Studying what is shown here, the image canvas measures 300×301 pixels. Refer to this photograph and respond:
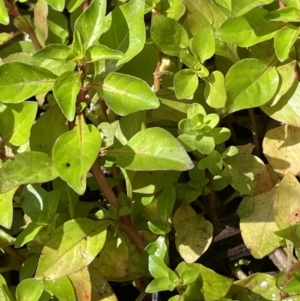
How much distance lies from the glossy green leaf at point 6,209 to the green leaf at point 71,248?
0.12m

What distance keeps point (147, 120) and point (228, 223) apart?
360mm

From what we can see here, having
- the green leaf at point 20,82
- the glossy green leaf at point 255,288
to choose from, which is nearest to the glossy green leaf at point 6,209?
the green leaf at point 20,82

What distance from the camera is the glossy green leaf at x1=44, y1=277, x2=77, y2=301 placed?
57.9 inches

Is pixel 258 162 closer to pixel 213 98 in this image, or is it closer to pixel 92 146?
pixel 213 98

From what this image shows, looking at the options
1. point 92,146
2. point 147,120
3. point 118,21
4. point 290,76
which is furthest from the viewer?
point 147,120

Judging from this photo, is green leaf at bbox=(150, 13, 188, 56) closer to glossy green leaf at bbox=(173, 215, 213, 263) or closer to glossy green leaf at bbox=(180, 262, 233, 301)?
glossy green leaf at bbox=(173, 215, 213, 263)

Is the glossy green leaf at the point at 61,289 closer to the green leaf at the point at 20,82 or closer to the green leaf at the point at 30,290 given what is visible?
the green leaf at the point at 30,290

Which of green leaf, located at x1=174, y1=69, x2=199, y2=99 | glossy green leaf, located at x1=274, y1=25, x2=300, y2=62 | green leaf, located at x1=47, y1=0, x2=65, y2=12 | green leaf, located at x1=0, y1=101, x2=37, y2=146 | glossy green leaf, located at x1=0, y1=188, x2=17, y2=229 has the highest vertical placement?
green leaf, located at x1=47, y1=0, x2=65, y2=12

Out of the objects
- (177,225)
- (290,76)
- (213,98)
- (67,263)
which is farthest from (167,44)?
(67,263)

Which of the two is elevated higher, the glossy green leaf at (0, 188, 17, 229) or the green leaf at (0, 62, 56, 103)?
the green leaf at (0, 62, 56, 103)

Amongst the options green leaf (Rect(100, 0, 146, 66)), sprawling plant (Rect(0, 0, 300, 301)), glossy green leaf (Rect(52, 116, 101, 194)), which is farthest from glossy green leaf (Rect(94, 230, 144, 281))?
green leaf (Rect(100, 0, 146, 66))

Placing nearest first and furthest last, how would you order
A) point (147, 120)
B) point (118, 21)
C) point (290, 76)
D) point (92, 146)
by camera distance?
point (92, 146) < point (118, 21) < point (290, 76) < point (147, 120)

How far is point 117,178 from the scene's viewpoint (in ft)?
5.50

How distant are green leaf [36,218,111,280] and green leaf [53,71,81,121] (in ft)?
1.07
